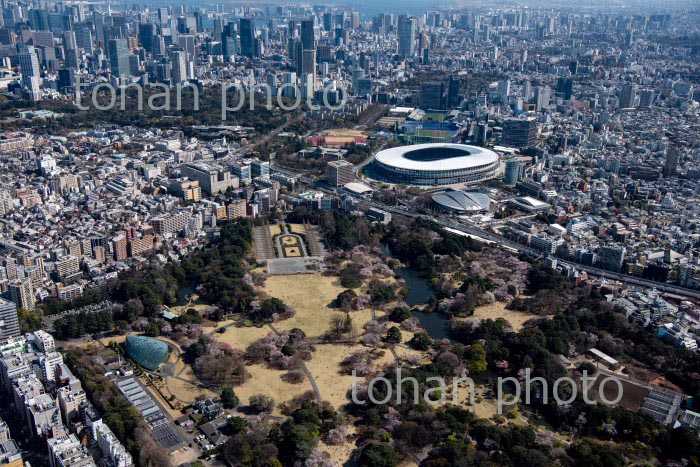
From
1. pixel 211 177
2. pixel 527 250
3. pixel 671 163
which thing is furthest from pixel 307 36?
pixel 527 250

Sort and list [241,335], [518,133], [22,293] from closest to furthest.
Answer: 1. [241,335]
2. [22,293]
3. [518,133]

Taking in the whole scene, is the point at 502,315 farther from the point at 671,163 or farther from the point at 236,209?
the point at 671,163

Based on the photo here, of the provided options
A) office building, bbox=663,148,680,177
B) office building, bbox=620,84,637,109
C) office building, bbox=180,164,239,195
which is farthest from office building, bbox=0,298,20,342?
office building, bbox=620,84,637,109

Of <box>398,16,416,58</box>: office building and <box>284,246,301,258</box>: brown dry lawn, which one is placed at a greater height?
<box>398,16,416,58</box>: office building

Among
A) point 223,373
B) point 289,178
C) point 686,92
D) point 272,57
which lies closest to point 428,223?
point 289,178

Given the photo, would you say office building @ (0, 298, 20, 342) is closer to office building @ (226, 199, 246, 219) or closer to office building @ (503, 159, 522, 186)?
office building @ (226, 199, 246, 219)

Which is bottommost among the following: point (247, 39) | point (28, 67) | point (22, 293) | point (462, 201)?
point (22, 293)

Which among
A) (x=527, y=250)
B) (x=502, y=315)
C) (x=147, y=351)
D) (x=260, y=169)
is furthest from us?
(x=260, y=169)
